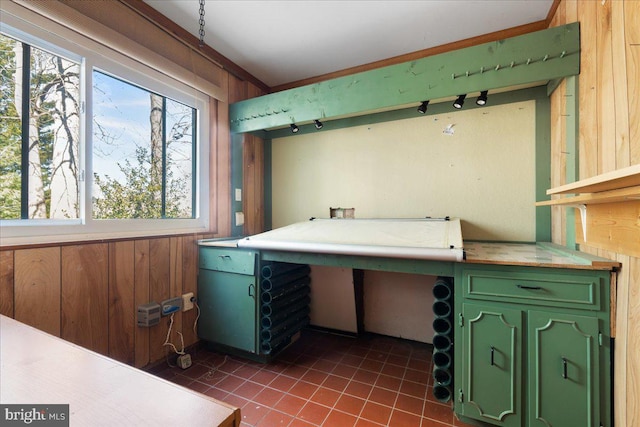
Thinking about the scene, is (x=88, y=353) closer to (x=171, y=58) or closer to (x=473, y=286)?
(x=473, y=286)

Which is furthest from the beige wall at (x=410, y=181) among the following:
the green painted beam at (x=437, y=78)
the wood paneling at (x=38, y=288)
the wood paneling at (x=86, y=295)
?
the wood paneling at (x=38, y=288)

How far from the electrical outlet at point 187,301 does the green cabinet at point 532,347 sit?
6.62 ft

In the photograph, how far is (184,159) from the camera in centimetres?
237

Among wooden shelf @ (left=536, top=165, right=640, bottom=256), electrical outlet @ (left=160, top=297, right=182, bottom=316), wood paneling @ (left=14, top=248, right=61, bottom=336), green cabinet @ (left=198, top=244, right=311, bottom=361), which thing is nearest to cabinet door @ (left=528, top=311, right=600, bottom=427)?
wooden shelf @ (left=536, top=165, right=640, bottom=256)

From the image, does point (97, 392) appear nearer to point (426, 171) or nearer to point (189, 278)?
point (189, 278)

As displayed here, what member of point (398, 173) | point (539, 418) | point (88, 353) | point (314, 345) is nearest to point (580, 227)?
point (539, 418)

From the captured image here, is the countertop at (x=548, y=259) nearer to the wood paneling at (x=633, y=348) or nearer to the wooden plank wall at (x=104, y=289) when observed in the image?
the wood paneling at (x=633, y=348)

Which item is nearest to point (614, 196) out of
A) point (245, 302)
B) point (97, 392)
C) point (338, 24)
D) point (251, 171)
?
point (97, 392)

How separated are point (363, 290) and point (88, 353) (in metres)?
2.24

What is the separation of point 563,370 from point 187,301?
8.17ft

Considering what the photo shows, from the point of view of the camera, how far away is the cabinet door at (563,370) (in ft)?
4.20

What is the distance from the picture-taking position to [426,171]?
2393 mm

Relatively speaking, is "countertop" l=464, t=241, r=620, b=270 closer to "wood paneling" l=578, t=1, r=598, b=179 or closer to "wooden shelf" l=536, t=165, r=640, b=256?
"wooden shelf" l=536, t=165, r=640, b=256

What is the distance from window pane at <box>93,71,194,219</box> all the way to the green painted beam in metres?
0.72
